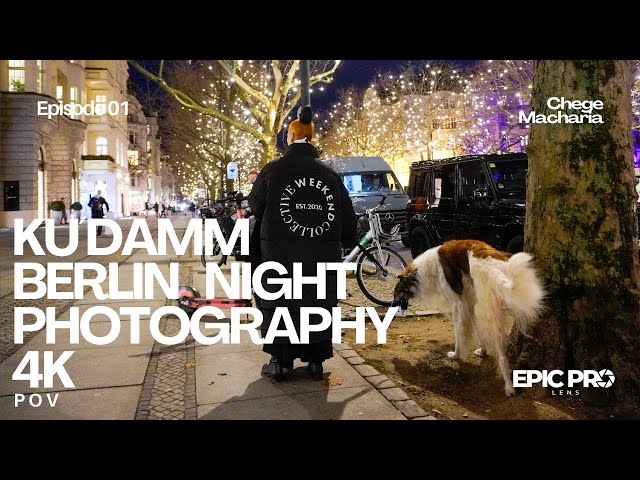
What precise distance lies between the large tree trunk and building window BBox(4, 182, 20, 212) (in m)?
31.1

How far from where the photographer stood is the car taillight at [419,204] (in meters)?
11.3

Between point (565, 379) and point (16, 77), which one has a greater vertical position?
point (16, 77)

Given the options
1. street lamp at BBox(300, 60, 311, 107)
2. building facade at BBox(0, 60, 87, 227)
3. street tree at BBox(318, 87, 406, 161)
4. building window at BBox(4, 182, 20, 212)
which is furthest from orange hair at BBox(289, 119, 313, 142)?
street tree at BBox(318, 87, 406, 161)

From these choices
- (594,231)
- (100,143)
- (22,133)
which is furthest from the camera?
(100,143)

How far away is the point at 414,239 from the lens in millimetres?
11805

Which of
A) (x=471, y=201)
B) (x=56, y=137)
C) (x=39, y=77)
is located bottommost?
(x=471, y=201)

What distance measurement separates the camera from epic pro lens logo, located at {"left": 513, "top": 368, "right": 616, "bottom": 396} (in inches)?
153

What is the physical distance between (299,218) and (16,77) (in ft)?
104

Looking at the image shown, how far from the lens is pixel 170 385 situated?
430cm

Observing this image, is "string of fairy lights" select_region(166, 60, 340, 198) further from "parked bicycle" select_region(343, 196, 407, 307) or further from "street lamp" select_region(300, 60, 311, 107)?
"parked bicycle" select_region(343, 196, 407, 307)

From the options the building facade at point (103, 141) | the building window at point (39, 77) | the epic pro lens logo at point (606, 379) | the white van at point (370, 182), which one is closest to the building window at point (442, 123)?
the building facade at point (103, 141)

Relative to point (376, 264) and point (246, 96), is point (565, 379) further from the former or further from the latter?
point (246, 96)

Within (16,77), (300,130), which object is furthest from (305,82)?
(16,77)
